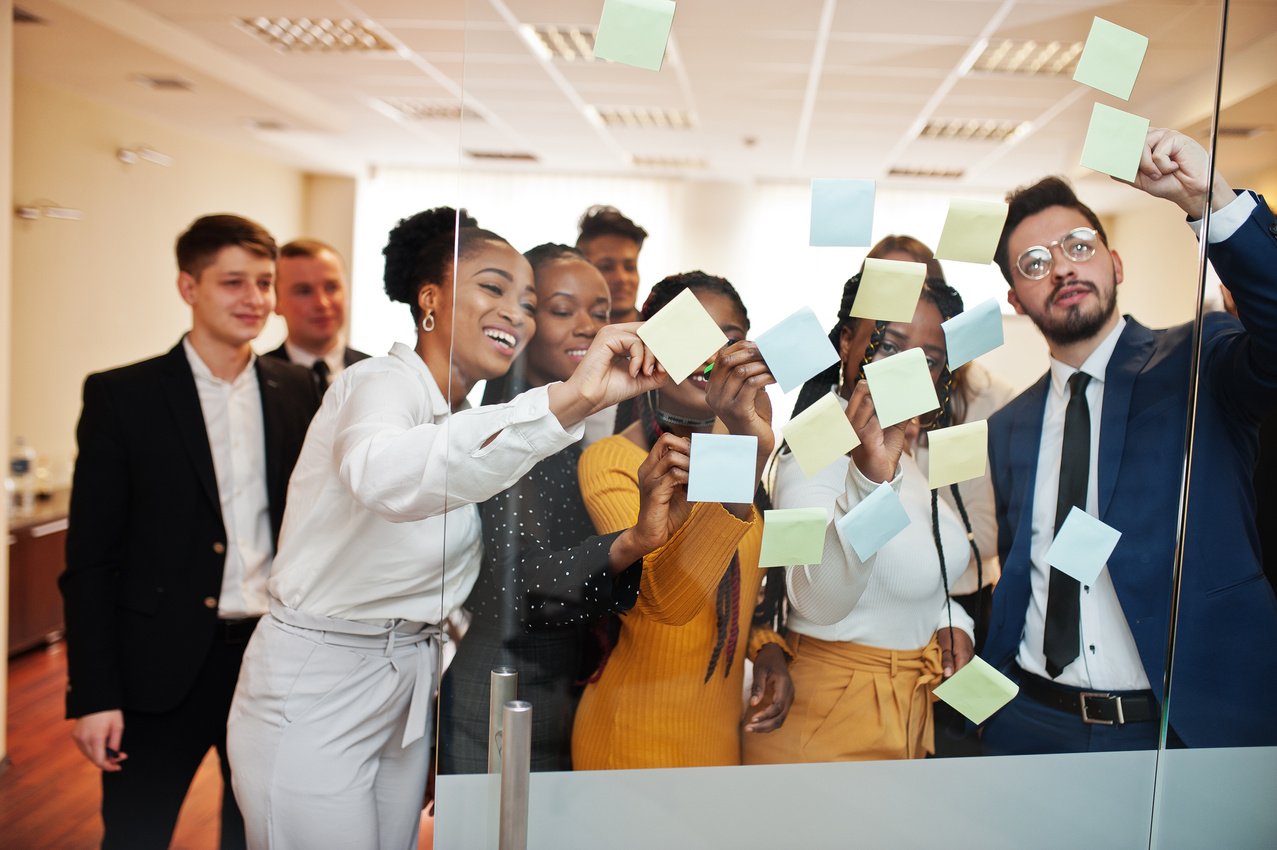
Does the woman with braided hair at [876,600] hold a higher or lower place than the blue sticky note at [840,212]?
lower

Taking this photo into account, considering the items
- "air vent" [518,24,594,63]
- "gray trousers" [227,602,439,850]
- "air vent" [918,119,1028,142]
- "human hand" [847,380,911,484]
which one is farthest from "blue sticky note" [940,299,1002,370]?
"gray trousers" [227,602,439,850]

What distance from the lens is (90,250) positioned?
5562mm

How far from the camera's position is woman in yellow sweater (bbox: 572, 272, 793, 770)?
3.72ft

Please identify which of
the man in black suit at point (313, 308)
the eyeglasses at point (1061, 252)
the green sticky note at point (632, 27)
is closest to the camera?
the green sticky note at point (632, 27)

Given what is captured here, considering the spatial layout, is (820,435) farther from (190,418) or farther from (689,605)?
(190,418)

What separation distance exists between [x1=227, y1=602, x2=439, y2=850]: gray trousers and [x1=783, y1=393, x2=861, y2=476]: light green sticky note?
0.65 meters

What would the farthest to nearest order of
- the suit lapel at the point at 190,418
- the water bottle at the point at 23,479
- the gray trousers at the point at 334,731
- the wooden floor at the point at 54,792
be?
the water bottle at the point at 23,479 → the wooden floor at the point at 54,792 → the suit lapel at the point at 190,418 → the gray trousers at the point at 334,731

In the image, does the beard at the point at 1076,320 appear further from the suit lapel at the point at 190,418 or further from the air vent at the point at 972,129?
the suit lapel at the point at 190,418

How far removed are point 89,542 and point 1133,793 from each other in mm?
1924

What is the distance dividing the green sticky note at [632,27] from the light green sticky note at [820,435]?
485 mm

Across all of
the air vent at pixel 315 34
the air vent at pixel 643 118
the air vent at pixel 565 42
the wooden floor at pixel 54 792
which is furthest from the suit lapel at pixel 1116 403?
the air vent at pixel 315 34

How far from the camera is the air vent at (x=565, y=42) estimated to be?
108cm

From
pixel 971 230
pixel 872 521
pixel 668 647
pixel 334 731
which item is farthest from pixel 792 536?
pixel 334 731

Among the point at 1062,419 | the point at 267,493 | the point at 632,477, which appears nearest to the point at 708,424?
the point at 632,477
